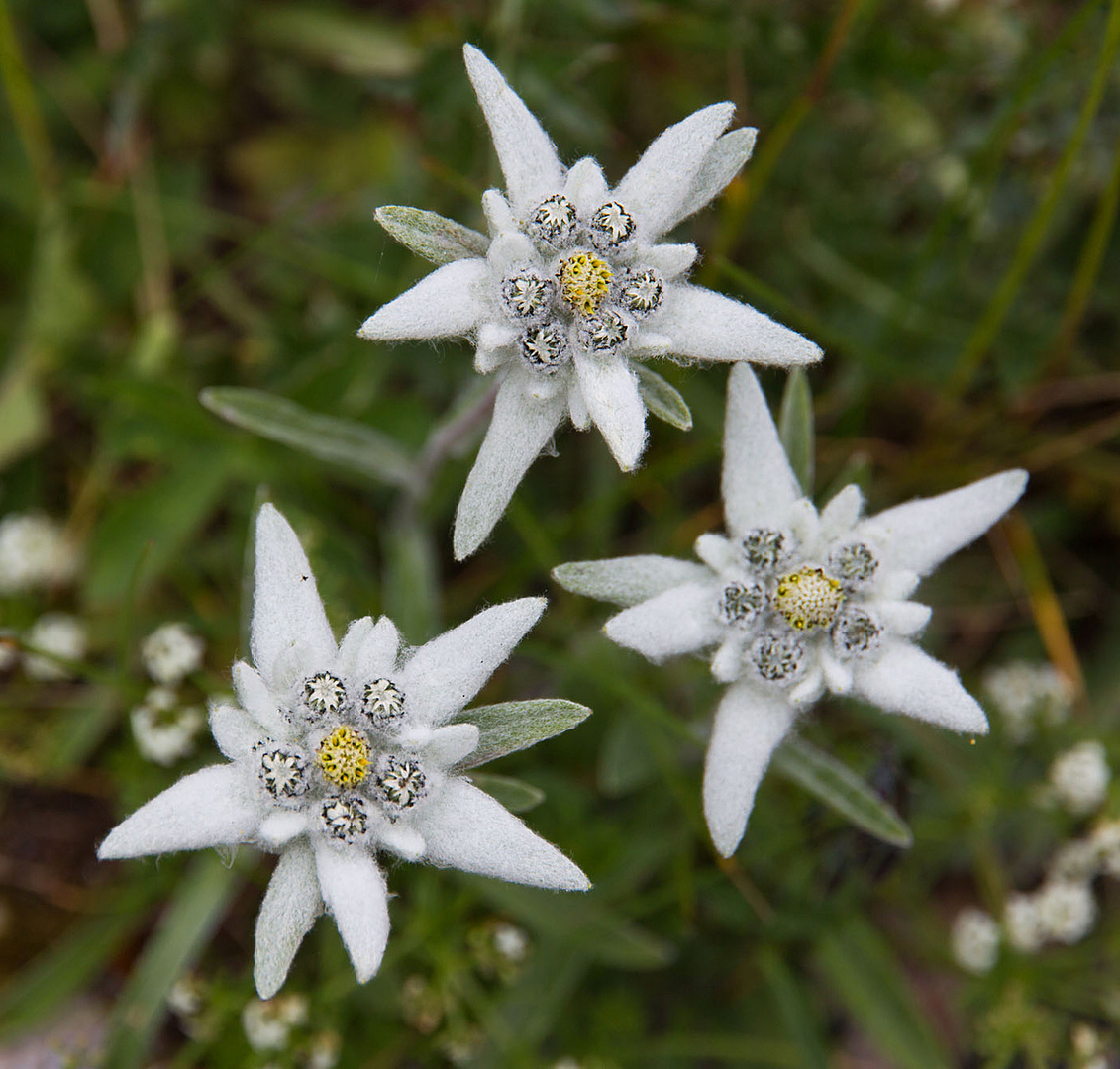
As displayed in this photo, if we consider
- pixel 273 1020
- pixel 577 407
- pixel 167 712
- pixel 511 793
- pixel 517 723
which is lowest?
pixel 273 1020

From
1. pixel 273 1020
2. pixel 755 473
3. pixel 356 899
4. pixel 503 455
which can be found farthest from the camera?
pixel 273 1020

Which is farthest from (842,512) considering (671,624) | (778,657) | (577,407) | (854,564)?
(577,407)

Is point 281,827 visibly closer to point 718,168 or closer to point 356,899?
point 356,899

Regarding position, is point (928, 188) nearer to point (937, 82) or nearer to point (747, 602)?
Answer: point (937, 82)

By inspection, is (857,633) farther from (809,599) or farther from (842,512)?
(842,512)

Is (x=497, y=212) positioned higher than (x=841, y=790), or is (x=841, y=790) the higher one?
(x=497, y=212)

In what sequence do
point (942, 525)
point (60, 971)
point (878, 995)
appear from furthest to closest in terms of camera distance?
Result: 1. point (878, 995)
2. point (60, 971)
3. point (942, 525)

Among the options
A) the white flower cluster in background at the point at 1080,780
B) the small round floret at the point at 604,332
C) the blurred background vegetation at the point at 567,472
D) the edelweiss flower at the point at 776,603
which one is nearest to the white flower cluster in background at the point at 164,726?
the blurred background vegetation at the point at 567,472

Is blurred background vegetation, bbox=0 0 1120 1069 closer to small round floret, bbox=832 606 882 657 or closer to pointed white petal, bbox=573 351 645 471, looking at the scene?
small round floret, bbox=832 606 882 657

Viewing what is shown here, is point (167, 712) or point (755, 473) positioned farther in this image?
point (167, 712)
